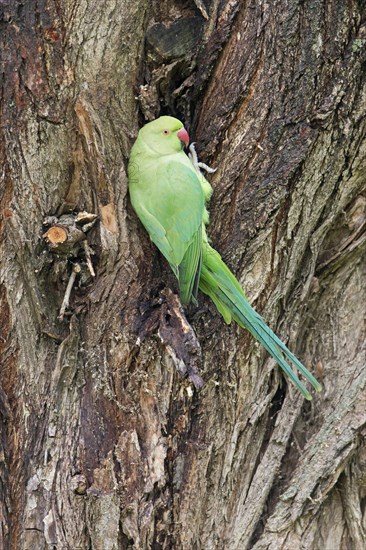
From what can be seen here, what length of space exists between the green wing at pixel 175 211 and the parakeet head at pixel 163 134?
112mm

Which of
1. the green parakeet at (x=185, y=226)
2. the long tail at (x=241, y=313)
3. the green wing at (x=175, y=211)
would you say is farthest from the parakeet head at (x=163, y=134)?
the long tail at (x=241, y=313)

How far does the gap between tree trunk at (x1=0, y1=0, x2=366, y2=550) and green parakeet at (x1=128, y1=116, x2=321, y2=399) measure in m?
0.08

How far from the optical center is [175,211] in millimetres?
3490

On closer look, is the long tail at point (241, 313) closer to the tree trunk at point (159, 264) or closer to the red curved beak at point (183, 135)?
the tree trunk at point (159, 264)

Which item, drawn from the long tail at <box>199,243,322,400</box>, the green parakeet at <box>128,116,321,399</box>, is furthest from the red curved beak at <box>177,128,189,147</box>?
the long tail at <box>199,243,322,400</box>

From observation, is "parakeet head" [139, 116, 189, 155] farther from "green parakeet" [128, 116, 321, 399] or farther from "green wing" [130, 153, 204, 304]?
"green wing" [130, 153, 204, 304]

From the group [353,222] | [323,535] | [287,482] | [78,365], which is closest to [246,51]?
[353,222]

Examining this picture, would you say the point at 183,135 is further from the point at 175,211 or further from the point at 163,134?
the point at 175,211

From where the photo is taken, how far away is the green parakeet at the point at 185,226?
3117 mm

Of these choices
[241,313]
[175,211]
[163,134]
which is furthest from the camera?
[175,211]

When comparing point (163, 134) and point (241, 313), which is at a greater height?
point (163, 134)

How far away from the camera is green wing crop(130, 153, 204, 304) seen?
3.24m

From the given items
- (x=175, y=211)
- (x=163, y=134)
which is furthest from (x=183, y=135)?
(x=175, y=211)

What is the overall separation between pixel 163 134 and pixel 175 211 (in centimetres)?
42
